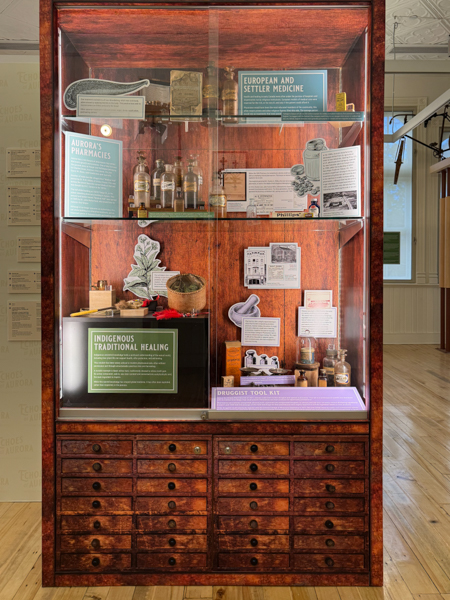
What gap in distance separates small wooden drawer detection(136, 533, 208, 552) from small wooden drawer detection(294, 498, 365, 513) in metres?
0.42

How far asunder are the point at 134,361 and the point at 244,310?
64 centimetres

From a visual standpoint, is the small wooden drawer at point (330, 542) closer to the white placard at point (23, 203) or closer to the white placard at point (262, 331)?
the white placard at point (262, 331)

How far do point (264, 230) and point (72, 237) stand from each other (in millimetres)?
894

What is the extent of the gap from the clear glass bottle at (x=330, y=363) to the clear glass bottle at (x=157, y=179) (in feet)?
3.51

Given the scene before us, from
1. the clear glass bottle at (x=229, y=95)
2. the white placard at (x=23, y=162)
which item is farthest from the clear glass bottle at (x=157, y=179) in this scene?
the white placard at (x=23, y=162)

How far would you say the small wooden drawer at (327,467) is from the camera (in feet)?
6.36

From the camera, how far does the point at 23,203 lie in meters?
2.66

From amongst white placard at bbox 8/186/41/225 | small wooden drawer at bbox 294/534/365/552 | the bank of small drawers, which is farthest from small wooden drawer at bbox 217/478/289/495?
white placard at bbox 8/186/41/225

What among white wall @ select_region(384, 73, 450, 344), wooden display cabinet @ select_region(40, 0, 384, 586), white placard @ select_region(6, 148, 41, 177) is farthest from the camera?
A: white wall @ select_region(384, 73, 450, 344)

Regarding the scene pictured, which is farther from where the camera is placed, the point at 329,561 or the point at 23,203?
the point at 23,203

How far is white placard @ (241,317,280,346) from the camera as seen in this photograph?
2.35m

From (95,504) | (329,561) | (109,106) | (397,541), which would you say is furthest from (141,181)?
(397,541)

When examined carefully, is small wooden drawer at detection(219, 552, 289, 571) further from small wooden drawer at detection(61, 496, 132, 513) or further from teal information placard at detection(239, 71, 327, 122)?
teal information placard at detection(239, 71, 327, 122)

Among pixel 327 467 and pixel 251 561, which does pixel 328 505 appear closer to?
pixel 327 467
